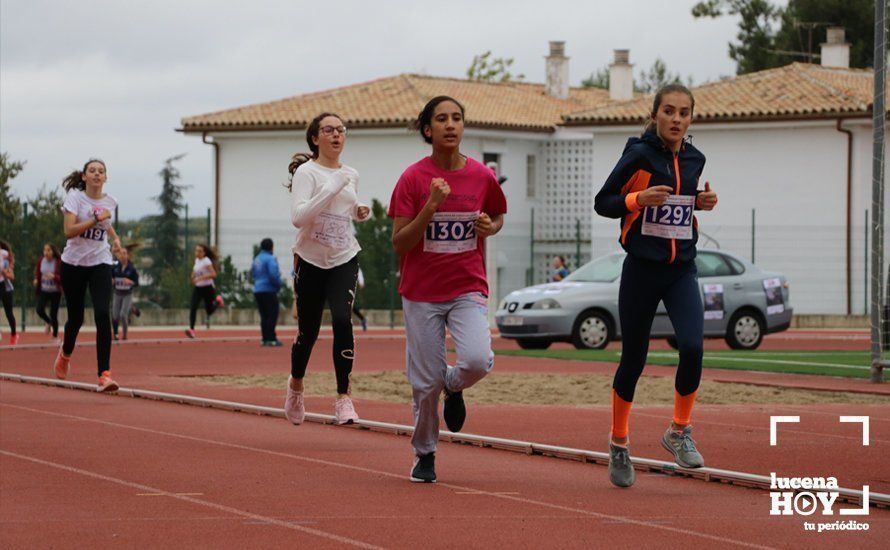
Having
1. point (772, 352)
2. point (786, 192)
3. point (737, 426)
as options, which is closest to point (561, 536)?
point (737, 426)

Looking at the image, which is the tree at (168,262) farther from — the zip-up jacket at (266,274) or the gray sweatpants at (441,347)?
the gray sweatpants at (441,347)

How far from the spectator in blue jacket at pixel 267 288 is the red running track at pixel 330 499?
1544cm

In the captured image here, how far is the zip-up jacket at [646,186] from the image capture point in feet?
28.9

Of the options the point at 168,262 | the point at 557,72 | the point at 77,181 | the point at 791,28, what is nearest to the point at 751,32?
the point at 791,28

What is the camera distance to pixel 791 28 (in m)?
76.6

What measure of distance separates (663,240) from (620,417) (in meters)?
1.00

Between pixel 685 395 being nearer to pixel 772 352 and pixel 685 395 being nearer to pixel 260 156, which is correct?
pixel 772 352

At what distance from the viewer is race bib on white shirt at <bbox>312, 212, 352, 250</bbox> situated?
36.9 feet

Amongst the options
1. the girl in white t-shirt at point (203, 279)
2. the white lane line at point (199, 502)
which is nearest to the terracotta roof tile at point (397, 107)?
the girl in white t-shirt at point (203, 279)

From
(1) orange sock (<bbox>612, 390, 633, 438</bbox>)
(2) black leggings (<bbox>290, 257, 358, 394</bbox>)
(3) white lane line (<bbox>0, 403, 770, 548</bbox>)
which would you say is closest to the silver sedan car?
(3) white lane line (<bbox>0, 403, 770, 548</bbox>)

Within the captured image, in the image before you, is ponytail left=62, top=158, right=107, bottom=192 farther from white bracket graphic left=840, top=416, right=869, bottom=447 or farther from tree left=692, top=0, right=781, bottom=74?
tree left=692, top=0, right=781, bottom=74

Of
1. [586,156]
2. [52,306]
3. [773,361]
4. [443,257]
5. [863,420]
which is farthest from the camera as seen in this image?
[586,156]

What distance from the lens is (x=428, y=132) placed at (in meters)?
8.92

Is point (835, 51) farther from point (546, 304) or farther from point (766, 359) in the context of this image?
point (766, 359)
